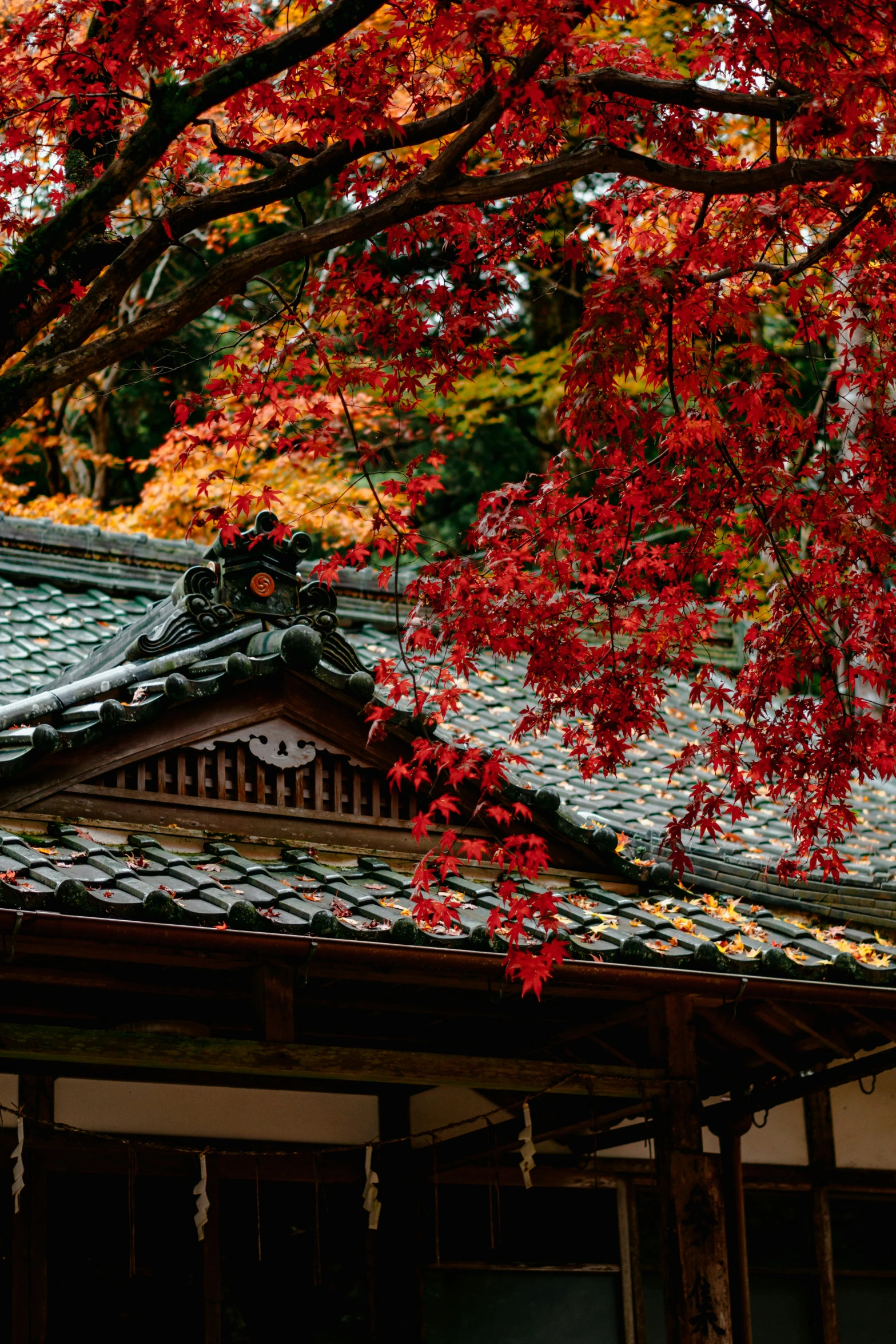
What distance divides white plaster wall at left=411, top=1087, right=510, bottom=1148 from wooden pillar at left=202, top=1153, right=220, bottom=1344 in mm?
1296

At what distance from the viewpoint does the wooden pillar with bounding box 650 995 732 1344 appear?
6809 millimetres

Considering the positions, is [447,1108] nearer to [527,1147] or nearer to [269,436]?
[527,1147]

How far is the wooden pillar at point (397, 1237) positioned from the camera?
27.1 ft

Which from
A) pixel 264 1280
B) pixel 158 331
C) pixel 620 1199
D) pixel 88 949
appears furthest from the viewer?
pixel 620 1199

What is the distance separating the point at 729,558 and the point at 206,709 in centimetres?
283

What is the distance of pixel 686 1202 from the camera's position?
22.6 ft

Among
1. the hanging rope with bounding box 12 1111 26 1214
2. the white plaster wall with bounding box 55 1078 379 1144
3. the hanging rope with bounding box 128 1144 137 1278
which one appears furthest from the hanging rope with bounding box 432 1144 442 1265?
the hanging rope with bounding box 12 1111 26 1214

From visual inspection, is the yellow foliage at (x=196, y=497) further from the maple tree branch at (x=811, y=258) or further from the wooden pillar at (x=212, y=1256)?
the maple tree branch at (x=811, y=258)

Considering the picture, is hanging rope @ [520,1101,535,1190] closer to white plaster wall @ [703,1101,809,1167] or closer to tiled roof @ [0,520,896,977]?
tiled roof @ [0,520,896,977]

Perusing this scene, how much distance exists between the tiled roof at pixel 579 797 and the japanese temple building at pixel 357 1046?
30mm

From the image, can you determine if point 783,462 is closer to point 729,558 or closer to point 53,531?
point 729,558

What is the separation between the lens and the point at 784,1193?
9.31 metres

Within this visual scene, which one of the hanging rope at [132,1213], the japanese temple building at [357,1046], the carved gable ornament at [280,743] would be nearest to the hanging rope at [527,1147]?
the japanese temple building at [357,1046]

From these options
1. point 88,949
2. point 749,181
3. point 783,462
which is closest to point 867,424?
point 783,462
